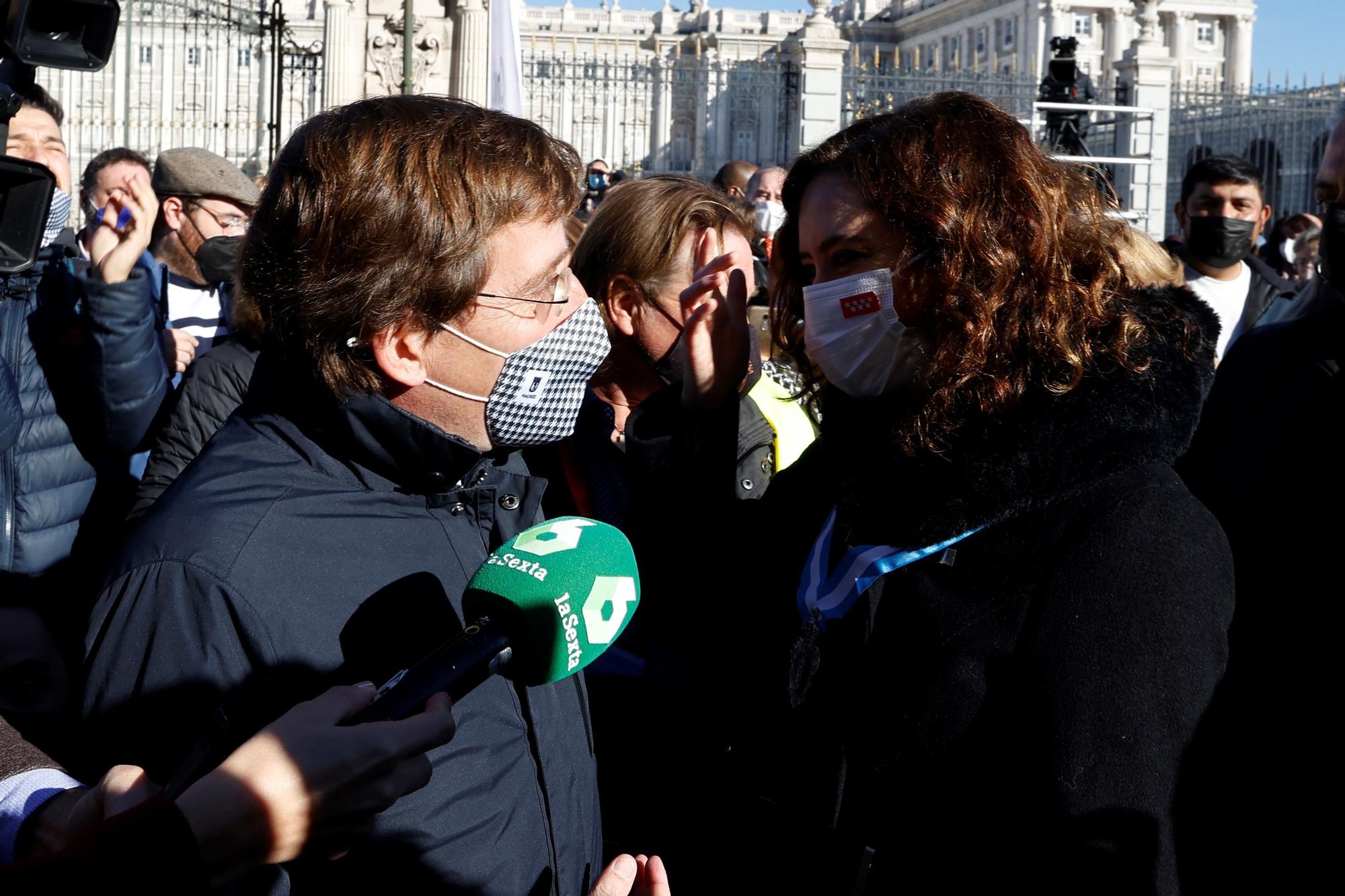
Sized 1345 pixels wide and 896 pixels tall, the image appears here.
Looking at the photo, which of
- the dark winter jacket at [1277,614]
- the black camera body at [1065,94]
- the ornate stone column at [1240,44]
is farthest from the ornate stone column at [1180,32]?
the dark winter jacket at [1277,614]

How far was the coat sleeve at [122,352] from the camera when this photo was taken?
397cm

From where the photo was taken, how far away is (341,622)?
1784 millimetres

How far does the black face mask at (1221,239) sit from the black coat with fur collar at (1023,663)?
4.78 meters

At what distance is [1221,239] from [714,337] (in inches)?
180

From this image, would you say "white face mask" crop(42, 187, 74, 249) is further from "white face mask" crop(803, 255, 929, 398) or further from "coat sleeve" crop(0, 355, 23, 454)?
"white face mask" crop(803, 255, 929, 398)

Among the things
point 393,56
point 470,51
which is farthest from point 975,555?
point 393,56

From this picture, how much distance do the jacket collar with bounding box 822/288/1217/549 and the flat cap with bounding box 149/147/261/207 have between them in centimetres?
438

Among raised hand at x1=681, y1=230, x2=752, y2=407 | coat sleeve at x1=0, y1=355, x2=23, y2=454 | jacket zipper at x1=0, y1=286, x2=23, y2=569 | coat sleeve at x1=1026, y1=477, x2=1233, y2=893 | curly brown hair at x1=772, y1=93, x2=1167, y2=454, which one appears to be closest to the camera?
coat sleeve at x1=1026, y1=477, x2=1233, y2=893

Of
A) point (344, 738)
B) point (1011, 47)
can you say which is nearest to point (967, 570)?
point (344, 738)

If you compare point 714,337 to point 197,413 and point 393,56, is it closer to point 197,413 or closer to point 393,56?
point 197,413

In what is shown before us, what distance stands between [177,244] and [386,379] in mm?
4183

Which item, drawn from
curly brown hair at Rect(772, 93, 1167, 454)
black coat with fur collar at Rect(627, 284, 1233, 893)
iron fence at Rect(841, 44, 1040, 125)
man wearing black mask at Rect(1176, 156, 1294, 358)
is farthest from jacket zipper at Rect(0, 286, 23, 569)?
iron fence at Rect(841, 44, 1040, 125)

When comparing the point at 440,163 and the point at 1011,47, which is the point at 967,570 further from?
the point at 1011,47

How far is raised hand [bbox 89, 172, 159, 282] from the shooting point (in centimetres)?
401
